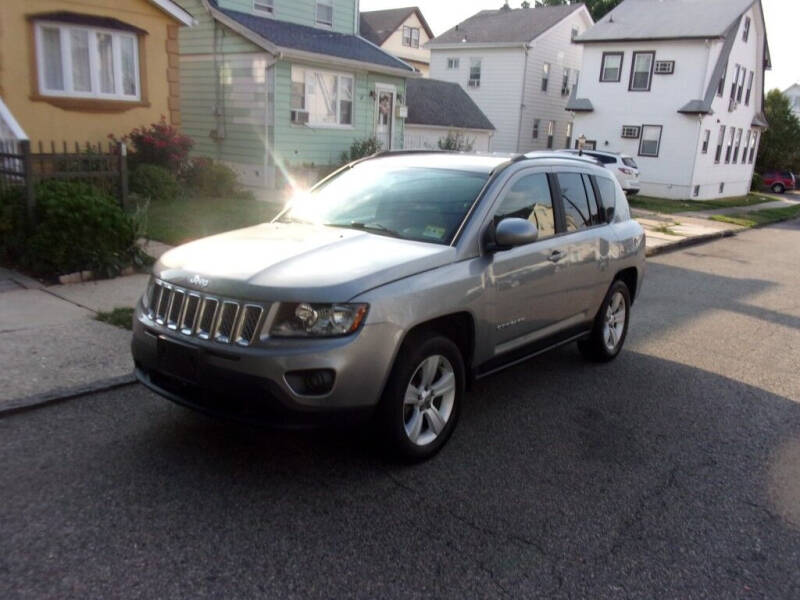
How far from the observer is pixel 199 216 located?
41.1ft

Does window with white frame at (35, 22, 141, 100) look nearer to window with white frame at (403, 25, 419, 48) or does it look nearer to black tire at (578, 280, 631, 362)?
black tire at (578, 280, 631, 362)

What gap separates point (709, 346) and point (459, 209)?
4134 mm

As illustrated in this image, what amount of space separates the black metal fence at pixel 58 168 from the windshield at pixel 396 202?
167 inches

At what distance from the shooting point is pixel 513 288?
4719mm

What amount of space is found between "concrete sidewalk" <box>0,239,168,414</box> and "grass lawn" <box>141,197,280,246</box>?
106 inches

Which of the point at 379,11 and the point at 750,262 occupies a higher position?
the point at 379,11

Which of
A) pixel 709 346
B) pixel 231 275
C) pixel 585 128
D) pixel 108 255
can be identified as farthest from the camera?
pixel 585 128

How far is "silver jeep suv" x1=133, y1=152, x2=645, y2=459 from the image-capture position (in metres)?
3.58

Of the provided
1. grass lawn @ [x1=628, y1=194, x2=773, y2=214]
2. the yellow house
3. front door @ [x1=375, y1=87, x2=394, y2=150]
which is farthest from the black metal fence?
grass lawn @ [x1=628, y1=194, x2=773, y2=214]

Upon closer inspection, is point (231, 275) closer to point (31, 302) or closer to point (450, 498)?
point (450, 498)

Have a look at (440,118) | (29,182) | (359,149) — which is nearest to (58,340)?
(29,182)

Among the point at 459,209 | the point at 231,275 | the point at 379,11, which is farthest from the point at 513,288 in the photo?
the point at 379,11

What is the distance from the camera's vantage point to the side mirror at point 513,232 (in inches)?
172

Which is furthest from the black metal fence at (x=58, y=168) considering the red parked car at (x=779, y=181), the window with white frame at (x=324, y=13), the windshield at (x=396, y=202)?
the red parked car at (x=779, y=181)
